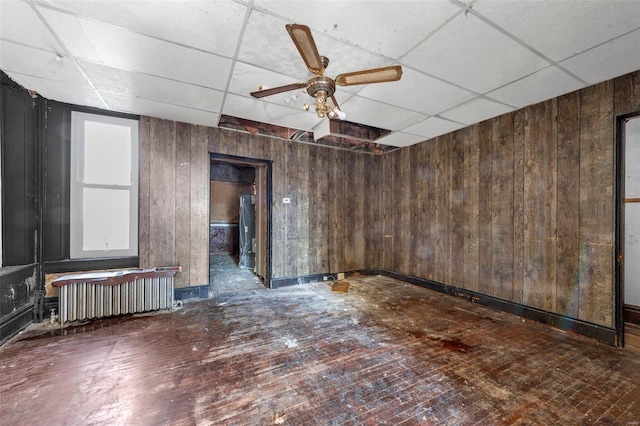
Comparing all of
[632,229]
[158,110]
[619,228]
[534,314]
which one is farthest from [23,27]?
[632,229]

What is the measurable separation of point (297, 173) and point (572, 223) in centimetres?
392

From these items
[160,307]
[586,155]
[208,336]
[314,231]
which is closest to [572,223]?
[586,155]

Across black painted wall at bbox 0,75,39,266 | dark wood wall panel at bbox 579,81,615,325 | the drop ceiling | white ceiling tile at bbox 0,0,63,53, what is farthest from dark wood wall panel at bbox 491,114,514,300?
black painted wall at bbox 0,75,39,266

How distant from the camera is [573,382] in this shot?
6.62 feet

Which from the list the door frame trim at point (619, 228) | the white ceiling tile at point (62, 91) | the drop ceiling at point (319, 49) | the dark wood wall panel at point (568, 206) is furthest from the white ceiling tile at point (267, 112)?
the door frame trim at point (619, 228)

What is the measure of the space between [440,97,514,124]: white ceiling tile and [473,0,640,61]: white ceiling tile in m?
1.03

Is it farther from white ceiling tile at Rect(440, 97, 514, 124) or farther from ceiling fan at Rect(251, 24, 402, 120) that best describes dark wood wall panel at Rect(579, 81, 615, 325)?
ceiling fan at Rect(251, 24, 402, 120)

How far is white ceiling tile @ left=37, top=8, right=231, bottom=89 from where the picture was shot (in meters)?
1.91

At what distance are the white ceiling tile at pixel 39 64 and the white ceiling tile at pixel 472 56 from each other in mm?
3207

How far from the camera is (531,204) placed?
3.24 meters

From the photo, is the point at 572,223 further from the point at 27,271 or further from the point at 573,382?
the point at 27,271

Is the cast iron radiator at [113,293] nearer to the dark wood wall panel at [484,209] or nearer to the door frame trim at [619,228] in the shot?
the dark wood wall panel at [484,209]

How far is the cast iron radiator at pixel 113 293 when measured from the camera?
9.70 feet

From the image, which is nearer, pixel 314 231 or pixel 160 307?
pixel 160 307
